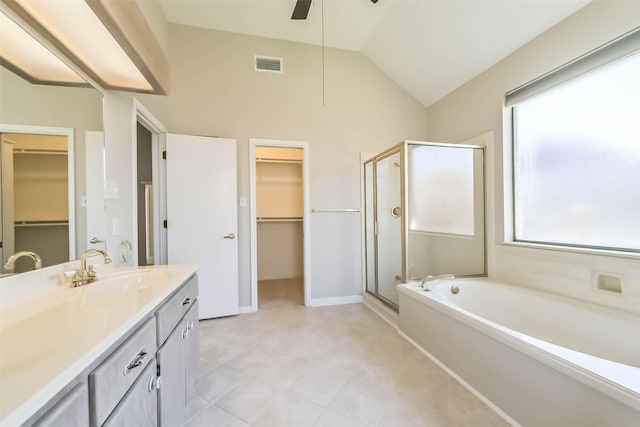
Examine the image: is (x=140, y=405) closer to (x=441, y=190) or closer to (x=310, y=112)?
(x=310, y=112)

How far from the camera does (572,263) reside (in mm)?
1858

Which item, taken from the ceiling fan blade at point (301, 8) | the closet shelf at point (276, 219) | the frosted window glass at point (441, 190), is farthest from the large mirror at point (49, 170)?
the closet shelf at point (276, 219)

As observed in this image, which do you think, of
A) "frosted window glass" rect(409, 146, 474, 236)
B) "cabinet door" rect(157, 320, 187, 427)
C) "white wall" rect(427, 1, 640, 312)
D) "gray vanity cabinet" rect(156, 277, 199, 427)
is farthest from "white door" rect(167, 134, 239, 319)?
"white wall" rect(427, 1, 640, 312)

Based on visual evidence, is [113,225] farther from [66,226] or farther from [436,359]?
[436,359]

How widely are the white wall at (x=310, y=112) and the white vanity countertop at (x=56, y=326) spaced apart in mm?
1758

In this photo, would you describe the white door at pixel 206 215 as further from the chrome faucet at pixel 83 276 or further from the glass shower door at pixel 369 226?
the glass shower door at pixel 369 226

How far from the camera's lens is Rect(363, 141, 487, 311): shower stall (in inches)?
103

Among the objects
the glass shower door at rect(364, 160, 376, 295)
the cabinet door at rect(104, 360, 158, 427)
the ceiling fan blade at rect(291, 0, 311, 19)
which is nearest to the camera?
the cabinet door at rect(104, 360, 158, 427)

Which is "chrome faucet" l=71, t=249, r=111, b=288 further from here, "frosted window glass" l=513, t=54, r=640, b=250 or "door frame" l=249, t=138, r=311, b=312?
"frosted window glass" l=513, t=54, r=640, b=250

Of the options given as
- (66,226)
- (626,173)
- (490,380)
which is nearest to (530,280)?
(626,173)

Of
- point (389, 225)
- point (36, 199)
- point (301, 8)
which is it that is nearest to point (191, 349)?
point (36, 199)

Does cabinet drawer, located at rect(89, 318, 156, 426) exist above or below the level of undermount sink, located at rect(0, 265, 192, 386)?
below

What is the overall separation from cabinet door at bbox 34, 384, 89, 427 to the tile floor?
3.26 feet

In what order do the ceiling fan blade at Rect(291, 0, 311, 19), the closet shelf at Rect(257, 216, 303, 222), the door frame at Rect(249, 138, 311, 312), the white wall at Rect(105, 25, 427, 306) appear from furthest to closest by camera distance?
the closet shelf at Rect(257, 216, 303, 222)
the door frame at Rect(249, 138, 311, 312)
the white wall at Rect(105, 25, 427, 306)
the ceiling fan blade at Rect(291, 0, 311, 19)
